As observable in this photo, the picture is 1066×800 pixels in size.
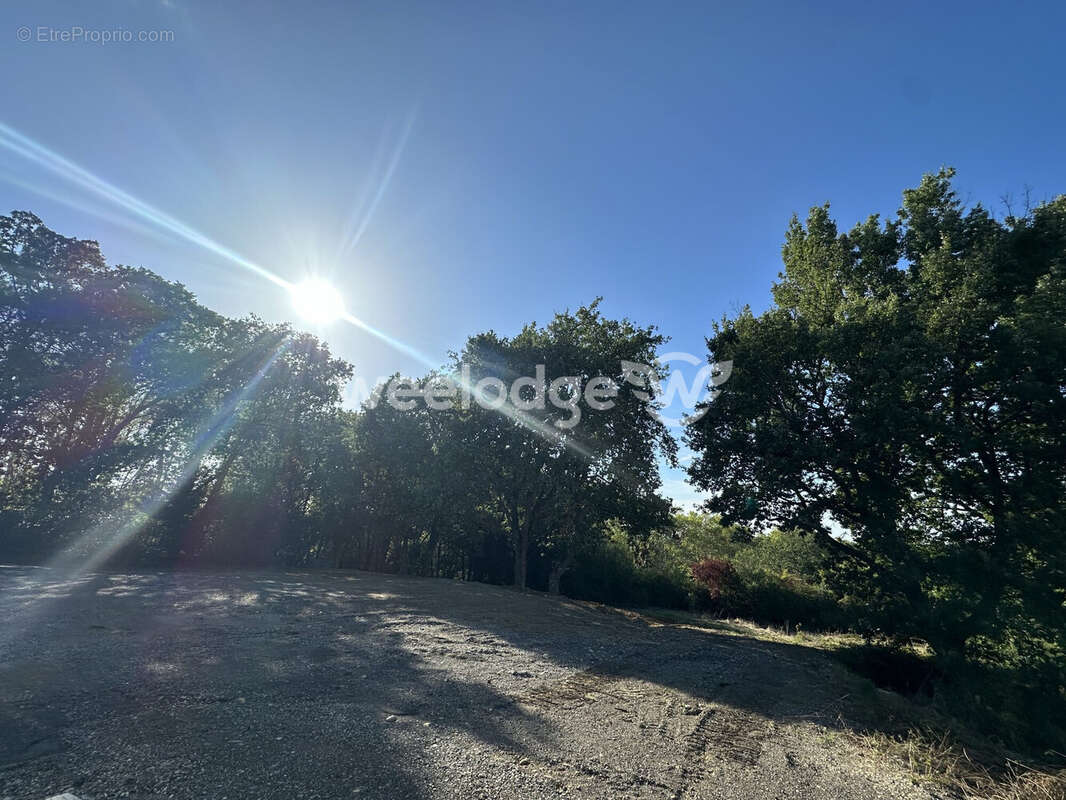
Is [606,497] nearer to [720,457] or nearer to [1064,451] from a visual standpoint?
[720,457]

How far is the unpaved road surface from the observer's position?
104 inches

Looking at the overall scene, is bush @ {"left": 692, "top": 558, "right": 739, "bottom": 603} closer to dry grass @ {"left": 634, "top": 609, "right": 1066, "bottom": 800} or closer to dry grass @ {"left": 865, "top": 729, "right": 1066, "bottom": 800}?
dry grass @ {"left": 634, "top": 609, "right": 1066, "bottom": 800}

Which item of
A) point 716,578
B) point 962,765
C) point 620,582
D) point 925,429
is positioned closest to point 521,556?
point 620,582

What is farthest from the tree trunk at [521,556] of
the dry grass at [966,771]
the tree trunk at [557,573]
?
the dry grass at [966,771]

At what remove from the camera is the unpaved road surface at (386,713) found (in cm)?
264

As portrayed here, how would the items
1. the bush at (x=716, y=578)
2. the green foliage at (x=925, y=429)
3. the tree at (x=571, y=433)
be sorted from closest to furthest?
the green foliage at (x=925, y=429), the tree at (x=571, y=433), the bush at (x=716, y=578)

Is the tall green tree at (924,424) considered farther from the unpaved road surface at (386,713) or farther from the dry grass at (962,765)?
the dry grass at (962,765)

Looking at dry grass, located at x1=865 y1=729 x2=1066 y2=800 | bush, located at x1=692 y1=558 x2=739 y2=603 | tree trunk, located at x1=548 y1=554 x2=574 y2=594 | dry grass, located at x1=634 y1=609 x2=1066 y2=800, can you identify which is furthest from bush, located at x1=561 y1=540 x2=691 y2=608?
dry grass, located at x1=865 y1=729 x2=1066 y2=800

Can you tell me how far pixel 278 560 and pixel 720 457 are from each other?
1755 centimetres

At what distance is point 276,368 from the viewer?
21359 millimetres

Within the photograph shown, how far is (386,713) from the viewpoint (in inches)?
142

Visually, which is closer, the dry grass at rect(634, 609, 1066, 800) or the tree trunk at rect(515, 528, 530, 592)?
the dry grass at rect(634, 609, 1066, 800)

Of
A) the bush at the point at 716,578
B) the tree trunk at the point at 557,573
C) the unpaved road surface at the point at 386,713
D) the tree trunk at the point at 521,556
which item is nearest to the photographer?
the unpaved road surface at the point at 386,713

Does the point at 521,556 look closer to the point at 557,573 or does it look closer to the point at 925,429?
Answer: the point at 557,573
